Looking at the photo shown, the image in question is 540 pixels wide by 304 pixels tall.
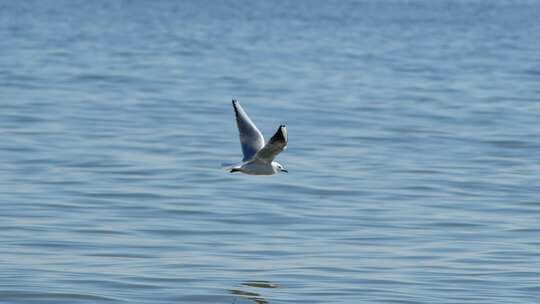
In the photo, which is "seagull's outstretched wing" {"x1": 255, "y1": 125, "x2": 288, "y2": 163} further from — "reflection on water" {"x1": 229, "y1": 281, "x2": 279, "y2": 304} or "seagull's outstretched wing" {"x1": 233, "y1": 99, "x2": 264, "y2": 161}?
"reflection on water" {"x1": 229, "y1": 281, "x2": 279, "y2": 304}

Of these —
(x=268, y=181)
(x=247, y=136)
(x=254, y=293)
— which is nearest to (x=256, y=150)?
(x=247, y=136)

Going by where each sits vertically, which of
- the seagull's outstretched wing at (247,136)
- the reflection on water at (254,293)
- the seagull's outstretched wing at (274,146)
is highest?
the seagull's outstretched wing at (247,136)

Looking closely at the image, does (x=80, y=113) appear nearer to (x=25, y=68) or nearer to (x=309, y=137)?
(x=309, y=137)

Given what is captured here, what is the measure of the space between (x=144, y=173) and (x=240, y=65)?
21.8 m

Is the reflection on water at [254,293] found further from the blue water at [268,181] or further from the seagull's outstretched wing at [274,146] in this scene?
the seagull's outstretched wing at [274,146]

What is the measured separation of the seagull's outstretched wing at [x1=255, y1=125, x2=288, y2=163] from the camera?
1110 centimetres

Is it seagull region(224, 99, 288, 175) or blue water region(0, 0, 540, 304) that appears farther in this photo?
blue water region(0, 0, 540, 304)

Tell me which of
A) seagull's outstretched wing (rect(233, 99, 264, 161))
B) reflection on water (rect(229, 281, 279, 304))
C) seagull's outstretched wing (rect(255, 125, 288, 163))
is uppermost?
seagull's outstretched wing (rect(233, 99, 264, 161))

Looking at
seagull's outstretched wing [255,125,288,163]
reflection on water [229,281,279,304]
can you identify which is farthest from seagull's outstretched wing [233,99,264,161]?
reflection on water [229,281,279,304]

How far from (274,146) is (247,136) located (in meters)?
1.34

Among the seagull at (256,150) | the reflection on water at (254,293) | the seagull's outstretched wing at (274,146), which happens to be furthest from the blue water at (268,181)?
the seagull's outstretched wing at (274,146)

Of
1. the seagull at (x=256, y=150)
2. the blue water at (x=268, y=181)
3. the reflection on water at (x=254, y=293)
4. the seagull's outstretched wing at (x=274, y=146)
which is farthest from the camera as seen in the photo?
the blue water at (x=268, y=181)

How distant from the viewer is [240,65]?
40875 millimetres

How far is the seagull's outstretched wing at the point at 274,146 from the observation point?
11104mm
